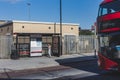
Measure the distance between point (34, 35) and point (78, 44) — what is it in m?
7.55

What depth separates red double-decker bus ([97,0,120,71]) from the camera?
15242mm

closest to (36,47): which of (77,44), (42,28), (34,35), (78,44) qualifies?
(34,35)

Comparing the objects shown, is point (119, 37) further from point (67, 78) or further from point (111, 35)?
point (67, 78)

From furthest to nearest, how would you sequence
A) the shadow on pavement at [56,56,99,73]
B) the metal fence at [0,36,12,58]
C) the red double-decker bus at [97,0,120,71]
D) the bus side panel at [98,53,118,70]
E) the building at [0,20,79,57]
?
the building at [0,20,79,57]
the metal fence at [0,36,12,58]
the shadow on pavement at [56,56,99,73]
the bus side panel at [98,53,118,70]
the red double-decker bus at [97,0,120,71]

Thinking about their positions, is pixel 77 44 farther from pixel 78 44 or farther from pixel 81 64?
pixel 81 64

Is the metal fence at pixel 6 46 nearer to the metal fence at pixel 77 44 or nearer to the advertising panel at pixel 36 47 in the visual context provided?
the advertising panel at pixel 36 47

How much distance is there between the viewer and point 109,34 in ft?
51.5

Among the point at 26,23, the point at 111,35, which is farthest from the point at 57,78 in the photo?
the point at 26,23

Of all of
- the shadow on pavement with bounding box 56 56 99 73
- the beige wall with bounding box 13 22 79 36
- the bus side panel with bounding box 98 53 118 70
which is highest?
the beige wall with bounding box 13 22 79 36

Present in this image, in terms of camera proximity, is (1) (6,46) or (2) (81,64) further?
(1) (6,46)

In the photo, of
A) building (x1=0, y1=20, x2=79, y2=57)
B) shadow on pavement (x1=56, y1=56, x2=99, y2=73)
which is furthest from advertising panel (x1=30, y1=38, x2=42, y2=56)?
shadow on pavement (x1=56, y1=56, x2=99, y2=73)

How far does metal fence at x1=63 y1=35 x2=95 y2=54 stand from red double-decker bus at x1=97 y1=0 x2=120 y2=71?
1854 cm

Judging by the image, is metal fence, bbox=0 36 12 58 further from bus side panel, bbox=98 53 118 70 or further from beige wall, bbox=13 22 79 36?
bus side panel, bbox=98 53 118 70

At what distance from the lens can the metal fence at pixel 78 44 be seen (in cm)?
3516
